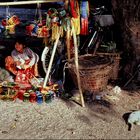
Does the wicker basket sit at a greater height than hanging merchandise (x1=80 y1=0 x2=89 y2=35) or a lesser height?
lesser

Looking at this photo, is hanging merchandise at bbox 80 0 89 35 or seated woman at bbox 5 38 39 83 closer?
hanging merchandise at bbox 80 0 89 35

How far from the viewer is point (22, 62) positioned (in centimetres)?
818

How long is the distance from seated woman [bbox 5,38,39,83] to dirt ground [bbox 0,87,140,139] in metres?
0.99

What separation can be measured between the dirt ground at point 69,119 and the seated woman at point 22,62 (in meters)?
0.99

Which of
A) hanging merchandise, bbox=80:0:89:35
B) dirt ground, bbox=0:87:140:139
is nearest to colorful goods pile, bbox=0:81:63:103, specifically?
dirt ground, bbox=0:87:140:139

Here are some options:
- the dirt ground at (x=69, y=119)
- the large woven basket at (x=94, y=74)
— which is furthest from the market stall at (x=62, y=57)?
the dirt ground at (x=69, y=119)

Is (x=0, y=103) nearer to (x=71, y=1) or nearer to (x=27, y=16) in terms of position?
(x=71, y=1)

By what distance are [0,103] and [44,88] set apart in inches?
36.5

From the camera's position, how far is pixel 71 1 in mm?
6859

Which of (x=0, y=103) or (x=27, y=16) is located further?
(x=27, y=16)

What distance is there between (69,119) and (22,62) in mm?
2158

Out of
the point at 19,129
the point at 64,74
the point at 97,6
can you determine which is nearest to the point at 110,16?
the point at 97,6

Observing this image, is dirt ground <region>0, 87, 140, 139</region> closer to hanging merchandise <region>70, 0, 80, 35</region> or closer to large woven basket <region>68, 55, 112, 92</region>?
large woven basket <region>68, 55, 112, 92</region>

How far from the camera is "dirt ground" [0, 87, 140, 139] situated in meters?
6.11
